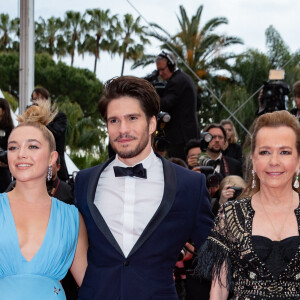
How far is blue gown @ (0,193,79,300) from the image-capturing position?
2662 mm

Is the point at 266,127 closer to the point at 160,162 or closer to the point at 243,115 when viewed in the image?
the point at 160,162

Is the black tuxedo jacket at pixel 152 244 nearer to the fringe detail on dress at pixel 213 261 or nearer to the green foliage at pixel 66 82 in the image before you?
the fringe detail on dress at pixel 213 261

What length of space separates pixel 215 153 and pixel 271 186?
2.91 m

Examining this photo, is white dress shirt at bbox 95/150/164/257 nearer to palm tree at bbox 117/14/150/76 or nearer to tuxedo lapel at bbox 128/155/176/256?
tuxedo lapel at bbox 128/155/176/256

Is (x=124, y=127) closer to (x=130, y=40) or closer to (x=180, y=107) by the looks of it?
(x=180, y=107)

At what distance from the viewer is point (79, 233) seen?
2.91 metres

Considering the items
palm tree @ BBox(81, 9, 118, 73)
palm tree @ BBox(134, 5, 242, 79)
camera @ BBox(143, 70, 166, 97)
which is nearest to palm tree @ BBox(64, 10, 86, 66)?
palm tree @ BBox(81, 9, 118, 73)

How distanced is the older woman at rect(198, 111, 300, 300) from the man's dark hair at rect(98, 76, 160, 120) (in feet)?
1.89

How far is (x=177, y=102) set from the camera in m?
5.64

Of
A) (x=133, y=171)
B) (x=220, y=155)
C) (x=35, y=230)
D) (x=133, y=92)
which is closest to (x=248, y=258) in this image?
(x=133, y=171)

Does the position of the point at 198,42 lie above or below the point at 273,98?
above

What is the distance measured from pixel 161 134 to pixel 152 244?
2671 mm

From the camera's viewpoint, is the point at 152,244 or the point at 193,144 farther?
the point at 193,144

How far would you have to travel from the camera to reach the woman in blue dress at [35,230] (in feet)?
8.86
